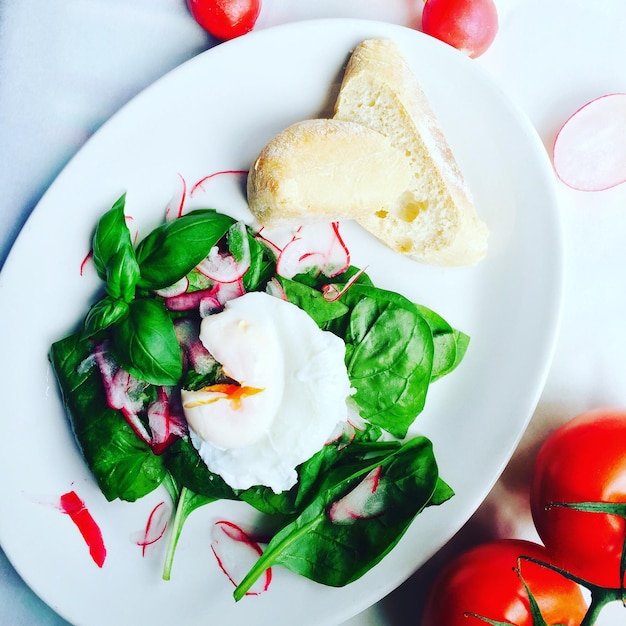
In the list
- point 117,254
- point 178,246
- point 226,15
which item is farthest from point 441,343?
point 226,15

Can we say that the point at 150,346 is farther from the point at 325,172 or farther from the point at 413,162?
the point at 413,162

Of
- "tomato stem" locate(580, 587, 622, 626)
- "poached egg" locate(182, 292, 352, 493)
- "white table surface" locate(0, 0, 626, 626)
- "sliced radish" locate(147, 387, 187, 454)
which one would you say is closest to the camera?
"tomato stem" locate(580, 587, 622, 626)

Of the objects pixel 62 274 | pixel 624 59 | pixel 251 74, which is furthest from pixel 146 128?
pixel 624 59

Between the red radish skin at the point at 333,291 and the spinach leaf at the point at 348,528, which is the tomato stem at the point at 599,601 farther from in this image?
the red radish skin at the point at 333,291

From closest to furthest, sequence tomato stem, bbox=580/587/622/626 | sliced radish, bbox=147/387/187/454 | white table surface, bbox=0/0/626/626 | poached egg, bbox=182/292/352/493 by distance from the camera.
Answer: tomato stem, bbox=580/587/622/626
poached egg, bbox=182/292/352/493
sliced radish, bbox=147/387/187/454
white table surface, bbox=0/0/626/626

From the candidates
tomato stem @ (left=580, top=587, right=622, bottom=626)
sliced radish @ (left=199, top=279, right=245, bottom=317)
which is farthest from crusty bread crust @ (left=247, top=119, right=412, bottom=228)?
tomato stem @ (left=580, top=587, right=622, bottom=626)

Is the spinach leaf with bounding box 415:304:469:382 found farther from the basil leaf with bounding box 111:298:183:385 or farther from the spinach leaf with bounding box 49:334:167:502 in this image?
the spinach leaf with bounding box 49:334:167:502
